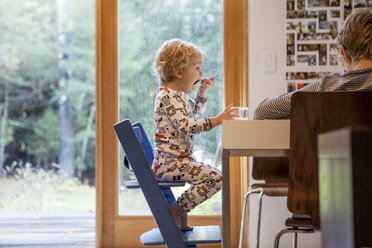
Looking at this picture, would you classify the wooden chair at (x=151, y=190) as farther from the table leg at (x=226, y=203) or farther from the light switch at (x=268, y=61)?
the light switch at (x=268, y=61)

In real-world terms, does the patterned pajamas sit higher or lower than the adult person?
lower

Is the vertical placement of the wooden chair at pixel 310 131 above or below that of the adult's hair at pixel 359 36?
below

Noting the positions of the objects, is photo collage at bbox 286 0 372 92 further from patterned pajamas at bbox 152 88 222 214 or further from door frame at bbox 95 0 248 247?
patterned pajamas at bbox 152 88 222 214

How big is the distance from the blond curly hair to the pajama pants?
38cm

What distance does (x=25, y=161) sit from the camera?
695 centimetres

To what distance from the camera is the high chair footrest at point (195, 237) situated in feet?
5.97

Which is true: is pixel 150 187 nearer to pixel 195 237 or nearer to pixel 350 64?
pixel 195 237

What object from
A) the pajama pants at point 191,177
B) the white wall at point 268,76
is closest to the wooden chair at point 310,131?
the pajama pants at point 191,177

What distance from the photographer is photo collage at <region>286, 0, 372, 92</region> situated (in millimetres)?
2910

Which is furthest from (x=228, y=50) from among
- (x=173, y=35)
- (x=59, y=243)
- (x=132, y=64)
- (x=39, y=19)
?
(x=39, y=19)

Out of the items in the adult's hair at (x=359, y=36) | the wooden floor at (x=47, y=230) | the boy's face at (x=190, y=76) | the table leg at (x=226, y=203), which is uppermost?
the adult's hair at (x=359, y=36)

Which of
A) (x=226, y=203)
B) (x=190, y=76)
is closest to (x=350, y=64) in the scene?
(x=226, y=203)

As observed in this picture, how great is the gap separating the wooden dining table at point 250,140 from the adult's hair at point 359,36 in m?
0.33

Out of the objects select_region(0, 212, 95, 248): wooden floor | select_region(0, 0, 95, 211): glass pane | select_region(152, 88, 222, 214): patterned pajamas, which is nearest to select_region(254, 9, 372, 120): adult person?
select_region(152, 88, 222, 214): patterned pajamas
